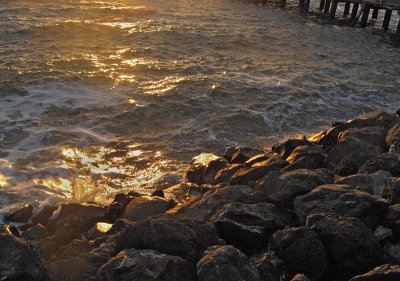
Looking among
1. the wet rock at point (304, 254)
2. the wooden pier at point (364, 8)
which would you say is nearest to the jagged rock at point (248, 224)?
the wet rock at point (304, 254)

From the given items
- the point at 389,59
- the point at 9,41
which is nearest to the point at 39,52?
the point at 9,41

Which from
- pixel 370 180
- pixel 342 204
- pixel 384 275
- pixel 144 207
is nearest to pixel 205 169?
pixel 144 207

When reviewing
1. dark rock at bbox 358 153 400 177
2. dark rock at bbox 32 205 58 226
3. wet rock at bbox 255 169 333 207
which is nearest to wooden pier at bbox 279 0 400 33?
dark rock at bbox 358 153 400 177

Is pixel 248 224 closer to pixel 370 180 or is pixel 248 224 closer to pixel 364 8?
pixel 370 180

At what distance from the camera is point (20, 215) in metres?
6.72

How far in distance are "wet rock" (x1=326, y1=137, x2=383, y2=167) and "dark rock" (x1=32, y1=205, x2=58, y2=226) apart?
5137 millimetres

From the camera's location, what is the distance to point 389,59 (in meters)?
19.0

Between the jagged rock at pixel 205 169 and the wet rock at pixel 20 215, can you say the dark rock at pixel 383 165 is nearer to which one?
the jagged rock at pixel 205 169

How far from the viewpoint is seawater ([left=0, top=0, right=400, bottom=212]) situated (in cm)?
884

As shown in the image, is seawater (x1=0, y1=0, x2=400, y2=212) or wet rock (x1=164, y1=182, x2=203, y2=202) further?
seawater (x1=0, y1=0, x2=400, y2=212)

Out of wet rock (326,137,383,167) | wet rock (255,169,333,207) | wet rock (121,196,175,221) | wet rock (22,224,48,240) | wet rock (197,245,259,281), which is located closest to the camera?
wet rock (197,245,259,281)

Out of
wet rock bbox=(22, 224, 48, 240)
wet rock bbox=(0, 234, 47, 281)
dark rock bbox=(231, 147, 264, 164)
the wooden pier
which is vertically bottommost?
wet rock bbox=(22, 224, 48, 240)

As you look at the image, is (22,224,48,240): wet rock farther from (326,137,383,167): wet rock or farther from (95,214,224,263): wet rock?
(326,137,383,167): wet rock

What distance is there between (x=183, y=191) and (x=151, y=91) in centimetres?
643
